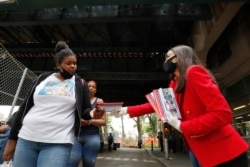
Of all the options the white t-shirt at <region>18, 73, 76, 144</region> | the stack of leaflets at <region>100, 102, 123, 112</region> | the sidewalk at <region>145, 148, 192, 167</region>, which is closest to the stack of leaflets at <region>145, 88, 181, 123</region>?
the stack of leaflets at <region>100, 102, 123, 112</region>

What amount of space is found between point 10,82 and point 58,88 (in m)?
3.14

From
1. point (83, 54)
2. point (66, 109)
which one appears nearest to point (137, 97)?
point (83, 54)

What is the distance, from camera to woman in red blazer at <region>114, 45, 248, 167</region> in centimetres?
222

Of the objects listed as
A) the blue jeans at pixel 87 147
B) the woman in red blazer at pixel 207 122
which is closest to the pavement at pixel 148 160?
the blue jeans at pixel 87 147

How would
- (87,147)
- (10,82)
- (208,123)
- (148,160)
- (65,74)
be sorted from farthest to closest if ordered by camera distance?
1. (148,160)
2. (10,82)
3. (87,147)
4. (65,74)
5. (208,123)

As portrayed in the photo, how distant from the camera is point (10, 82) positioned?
5836mm

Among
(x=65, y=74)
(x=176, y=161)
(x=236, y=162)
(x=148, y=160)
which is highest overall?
(x=148, y=160)

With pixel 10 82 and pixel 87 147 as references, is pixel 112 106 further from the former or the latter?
pixel 10 82

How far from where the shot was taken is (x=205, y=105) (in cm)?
226

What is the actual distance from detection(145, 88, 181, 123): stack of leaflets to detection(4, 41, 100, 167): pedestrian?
0.74m

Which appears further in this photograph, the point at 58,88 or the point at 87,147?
the point at 87,147

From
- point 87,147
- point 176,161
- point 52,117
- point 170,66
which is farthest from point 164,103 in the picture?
point 176,161

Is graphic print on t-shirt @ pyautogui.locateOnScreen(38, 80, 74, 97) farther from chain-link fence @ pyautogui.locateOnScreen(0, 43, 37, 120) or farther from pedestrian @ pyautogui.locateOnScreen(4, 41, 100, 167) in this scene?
chain-link fence @ pyautogui.locateOnScreen(0, 43, 37, 120)

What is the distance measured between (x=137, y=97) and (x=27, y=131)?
71.3 feet
